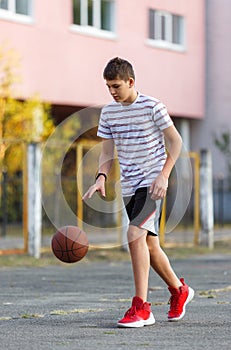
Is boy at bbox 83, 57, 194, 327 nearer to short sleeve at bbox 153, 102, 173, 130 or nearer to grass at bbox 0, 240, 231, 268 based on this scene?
short sleeve at bbox 153, 102, 173, 130

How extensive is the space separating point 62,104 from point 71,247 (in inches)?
779

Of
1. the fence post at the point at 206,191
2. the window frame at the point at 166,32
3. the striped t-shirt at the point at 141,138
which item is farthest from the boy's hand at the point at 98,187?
the window frame at the point at 166,32

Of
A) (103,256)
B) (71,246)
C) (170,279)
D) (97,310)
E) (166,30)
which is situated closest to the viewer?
(170,279)

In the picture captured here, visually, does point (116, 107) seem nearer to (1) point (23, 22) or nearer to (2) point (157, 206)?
(2) point (157, 206)

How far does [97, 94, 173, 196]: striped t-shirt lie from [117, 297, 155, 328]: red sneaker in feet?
2.81

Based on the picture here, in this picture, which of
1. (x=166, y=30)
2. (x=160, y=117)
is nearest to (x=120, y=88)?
(x=160, y=117)

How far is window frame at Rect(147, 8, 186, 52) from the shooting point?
31.4 m

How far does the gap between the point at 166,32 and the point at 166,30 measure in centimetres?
6

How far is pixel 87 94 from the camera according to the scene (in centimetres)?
2859

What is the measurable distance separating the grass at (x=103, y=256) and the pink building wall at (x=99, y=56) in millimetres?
8275

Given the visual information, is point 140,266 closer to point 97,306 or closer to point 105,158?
point 105,158

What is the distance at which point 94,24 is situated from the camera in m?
29.0

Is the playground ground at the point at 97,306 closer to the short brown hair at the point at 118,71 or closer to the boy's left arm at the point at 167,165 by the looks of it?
the boy's left arm at the point at 167,165

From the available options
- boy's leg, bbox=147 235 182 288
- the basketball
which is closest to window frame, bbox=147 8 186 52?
the basketball
